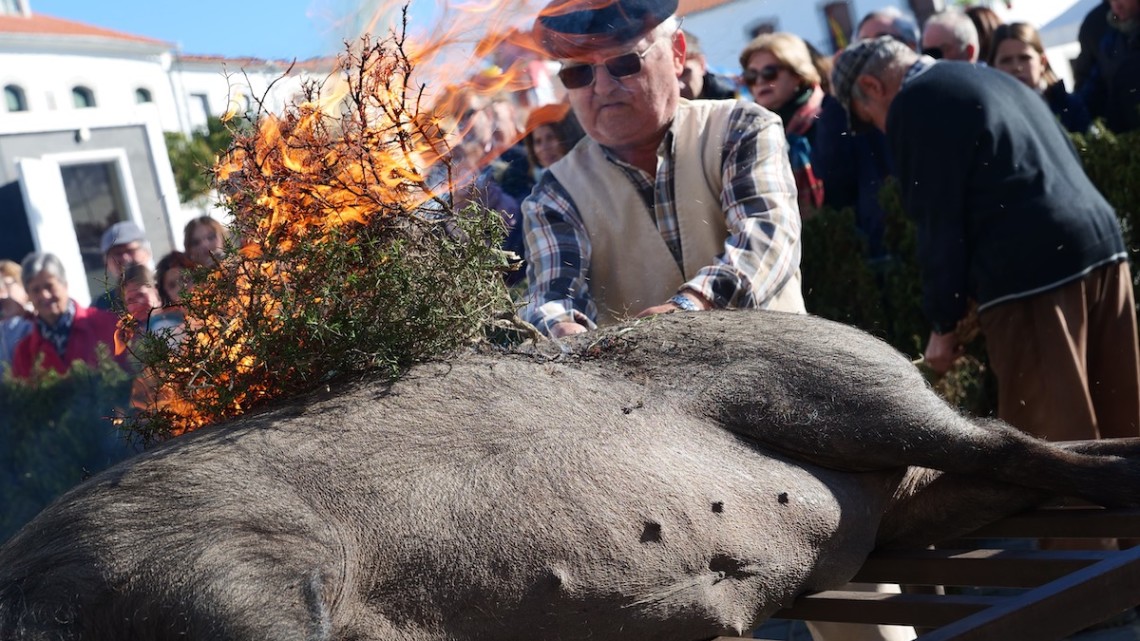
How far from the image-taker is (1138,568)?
2666 mm

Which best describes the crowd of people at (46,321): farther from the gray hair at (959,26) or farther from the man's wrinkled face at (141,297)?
the gray hair at (959,26)

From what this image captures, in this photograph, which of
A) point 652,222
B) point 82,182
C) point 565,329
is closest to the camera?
point 565,329

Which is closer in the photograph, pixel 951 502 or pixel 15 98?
pixel 951 502

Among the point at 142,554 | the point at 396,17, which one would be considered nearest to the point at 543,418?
the point at 142,554

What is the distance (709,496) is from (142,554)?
1263 mm

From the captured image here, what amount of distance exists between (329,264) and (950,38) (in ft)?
17.5

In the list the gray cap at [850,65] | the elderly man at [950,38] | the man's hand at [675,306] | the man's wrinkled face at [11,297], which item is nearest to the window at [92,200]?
the man's wrinkled face at [11,297]

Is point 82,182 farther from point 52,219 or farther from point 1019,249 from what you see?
point 1019,249

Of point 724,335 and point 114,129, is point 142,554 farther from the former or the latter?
point 114,129

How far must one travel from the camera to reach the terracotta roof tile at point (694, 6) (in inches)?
155

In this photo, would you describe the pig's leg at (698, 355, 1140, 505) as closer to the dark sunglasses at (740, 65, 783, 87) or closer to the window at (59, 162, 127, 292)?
the dark sunglasses at (740, 65, 783, 87)

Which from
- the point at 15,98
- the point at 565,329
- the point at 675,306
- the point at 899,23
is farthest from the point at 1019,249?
the point at 15,98

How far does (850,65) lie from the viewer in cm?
577

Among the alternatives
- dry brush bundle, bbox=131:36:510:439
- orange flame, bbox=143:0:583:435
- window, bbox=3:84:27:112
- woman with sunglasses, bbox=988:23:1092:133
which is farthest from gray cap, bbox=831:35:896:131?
window, bbox=3:84:27:112
